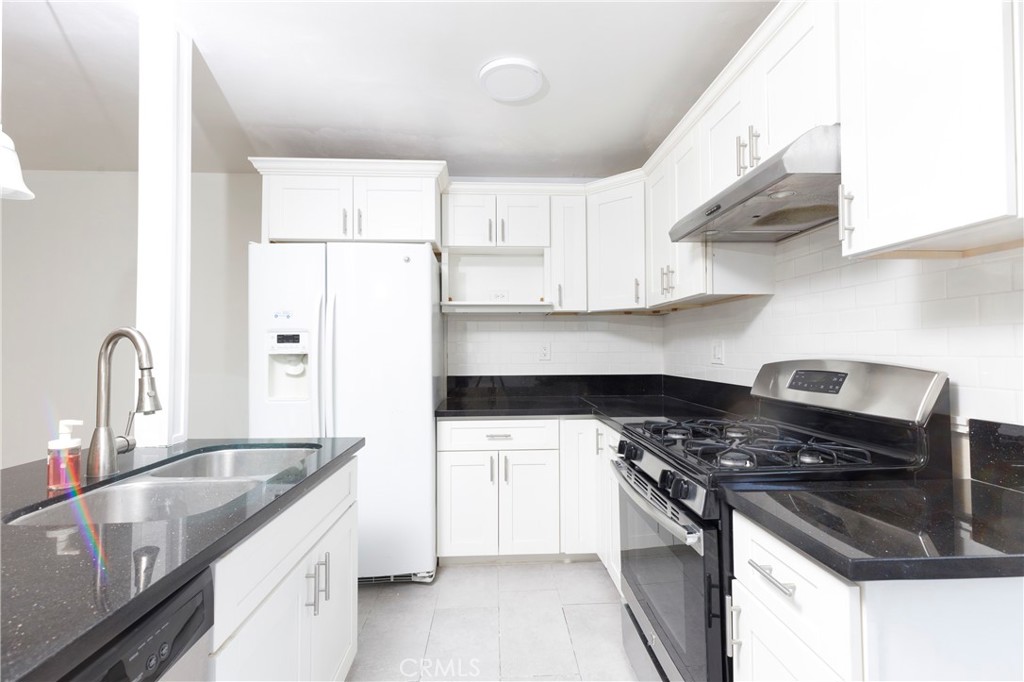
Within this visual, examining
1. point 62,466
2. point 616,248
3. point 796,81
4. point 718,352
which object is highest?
point 796,81

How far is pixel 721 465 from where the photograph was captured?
1.18 meters

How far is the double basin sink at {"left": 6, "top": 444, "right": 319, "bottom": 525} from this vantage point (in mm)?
1044

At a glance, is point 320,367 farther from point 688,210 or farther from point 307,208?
point 688,210

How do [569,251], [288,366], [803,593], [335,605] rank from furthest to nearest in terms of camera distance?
[569,251]
[288,366]
[335,605]
[803,593]

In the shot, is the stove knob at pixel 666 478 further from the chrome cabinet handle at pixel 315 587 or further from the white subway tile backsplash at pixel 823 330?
the chrome cabinet handle at pixel 315 587

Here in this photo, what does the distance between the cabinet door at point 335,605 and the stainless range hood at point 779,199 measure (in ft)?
5.47

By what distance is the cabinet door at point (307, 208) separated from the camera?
7.95ft

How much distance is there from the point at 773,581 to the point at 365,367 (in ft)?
6.54

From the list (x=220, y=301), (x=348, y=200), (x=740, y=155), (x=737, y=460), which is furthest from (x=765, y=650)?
(x=220, y=301)

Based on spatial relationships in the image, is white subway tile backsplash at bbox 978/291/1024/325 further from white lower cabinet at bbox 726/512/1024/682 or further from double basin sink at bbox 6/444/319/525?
double basin sink at bbox 6/444/319/525

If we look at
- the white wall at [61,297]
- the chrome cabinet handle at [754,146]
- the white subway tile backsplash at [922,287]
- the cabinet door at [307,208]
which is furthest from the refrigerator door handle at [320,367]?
the white subway tile backsplash at [922,287]

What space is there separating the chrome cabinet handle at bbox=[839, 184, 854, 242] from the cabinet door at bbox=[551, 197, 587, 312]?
5.69 ft

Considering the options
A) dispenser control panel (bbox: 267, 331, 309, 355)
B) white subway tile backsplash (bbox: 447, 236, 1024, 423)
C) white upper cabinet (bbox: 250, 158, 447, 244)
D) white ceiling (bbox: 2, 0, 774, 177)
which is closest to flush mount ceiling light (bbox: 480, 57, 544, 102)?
white ceiling (bbox: 2, 0, 774, 177)

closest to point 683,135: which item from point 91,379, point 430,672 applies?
point 430,672
